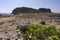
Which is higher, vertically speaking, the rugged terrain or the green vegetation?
the green vegetation

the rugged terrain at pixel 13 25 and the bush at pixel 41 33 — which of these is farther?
the rugged terrain at pixel 13 25

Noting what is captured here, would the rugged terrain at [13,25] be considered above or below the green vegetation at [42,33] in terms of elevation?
below

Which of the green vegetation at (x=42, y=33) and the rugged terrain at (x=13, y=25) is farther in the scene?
the rugged terrain at (x=13, y=25)

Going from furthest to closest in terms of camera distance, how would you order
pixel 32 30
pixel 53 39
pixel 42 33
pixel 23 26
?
pixel 23 26, pixel 32 30, pixel 42 33, pixel 53 39

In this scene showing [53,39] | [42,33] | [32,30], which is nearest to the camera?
[53,39]

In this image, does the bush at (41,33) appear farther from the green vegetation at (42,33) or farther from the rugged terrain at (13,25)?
the rugged terrain at (13,25)

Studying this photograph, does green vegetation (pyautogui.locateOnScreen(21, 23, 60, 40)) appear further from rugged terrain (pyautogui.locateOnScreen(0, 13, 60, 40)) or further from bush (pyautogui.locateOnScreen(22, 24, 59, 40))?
rugged terrain (pyautogui.locateOnScreen(0, 13, 60, 40))

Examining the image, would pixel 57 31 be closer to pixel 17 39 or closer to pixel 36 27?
pixel 36 27

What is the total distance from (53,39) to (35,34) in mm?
1136

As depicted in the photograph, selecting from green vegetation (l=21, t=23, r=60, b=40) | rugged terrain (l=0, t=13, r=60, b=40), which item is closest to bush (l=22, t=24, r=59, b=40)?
green vegetation (l=21, t=23, r=60, b=40)

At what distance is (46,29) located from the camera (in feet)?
28.4

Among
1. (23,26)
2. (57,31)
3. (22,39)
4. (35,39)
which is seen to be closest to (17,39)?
(22,39)

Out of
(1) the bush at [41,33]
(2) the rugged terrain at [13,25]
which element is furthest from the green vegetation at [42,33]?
(2) the rugged terrain at [13,25]

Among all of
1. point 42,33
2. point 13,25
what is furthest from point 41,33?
point 13,25
